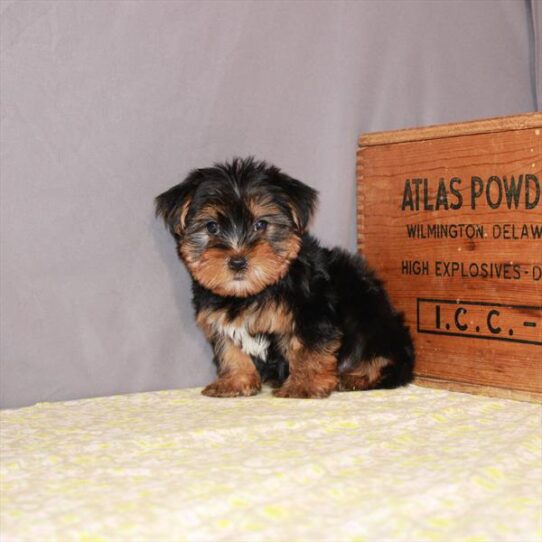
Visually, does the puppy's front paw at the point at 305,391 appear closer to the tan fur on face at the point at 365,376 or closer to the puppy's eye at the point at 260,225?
the tan fur on face at the point at 365,376

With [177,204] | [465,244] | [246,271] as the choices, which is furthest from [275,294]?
[465,244]

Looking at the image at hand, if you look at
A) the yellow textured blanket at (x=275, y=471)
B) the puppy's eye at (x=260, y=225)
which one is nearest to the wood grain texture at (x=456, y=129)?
the puppy's eye at (x=260, y=225)

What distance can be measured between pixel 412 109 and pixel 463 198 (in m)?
0.94

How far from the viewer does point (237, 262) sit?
274cm

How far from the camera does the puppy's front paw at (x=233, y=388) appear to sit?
3.06m

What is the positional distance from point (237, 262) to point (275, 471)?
2.99 feet

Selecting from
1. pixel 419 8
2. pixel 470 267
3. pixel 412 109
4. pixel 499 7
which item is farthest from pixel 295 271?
pixel 499 7

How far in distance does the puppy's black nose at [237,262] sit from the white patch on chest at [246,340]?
311 mm

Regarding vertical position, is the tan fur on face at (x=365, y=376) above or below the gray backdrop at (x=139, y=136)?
below

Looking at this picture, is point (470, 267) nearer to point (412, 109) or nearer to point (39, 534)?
point (412, 109)

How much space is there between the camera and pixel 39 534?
1.65 metres

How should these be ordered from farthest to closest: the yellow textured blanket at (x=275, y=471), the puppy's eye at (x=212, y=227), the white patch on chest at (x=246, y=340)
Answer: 1. the white patch on chest at (x=246, y=340)
2. the puppy's eye at (x=212, y=227)
3. the yellow textured blanket at (x=275, y=471)

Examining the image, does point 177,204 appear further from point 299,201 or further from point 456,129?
point 456,129

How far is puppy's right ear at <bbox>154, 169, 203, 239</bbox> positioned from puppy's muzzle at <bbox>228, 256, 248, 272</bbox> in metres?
0.26
